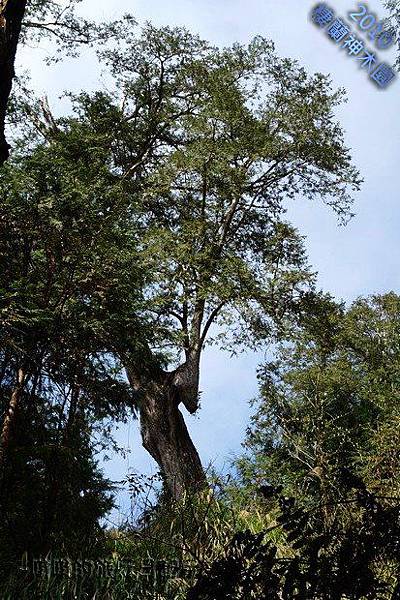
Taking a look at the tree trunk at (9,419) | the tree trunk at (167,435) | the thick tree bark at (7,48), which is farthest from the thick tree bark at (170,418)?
the thick tree bark at (7,48)

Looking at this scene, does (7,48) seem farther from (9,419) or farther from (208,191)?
(208,191)

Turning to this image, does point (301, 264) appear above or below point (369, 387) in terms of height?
above

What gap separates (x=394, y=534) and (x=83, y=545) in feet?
16.5

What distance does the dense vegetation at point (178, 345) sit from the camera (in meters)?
4.82

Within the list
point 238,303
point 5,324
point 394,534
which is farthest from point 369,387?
point 394,534

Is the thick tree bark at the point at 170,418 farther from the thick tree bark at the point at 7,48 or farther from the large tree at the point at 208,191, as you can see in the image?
the thick tree bark at the point at 7,48

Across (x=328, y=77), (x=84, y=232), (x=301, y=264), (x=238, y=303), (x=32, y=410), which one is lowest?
(x=32, y=410)

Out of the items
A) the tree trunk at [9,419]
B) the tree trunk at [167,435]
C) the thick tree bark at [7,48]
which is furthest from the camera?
the tree trunk at [167,435]

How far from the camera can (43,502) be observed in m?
6.95

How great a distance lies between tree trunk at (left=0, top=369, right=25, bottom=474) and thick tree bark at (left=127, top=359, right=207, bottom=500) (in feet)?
15.4

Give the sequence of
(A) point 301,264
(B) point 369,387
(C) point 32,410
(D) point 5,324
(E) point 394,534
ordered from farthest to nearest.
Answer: (B) point 369,387 < (A) point 301,264 < (C) point 32,410 < (D) point 5,324 < (E) point 394,534

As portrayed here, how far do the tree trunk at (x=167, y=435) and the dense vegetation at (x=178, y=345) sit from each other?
40 millimetres

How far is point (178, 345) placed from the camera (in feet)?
38.7

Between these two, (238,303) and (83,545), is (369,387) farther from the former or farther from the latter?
(83,545)
